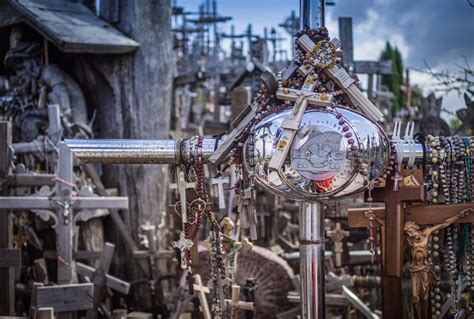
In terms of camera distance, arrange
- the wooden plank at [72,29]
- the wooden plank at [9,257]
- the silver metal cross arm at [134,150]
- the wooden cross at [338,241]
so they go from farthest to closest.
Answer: the wooden plank at [72,29] < the wooden cross at [338,241] < the wooden plank at [9,257] < the silver metal cross arm at [134,150]

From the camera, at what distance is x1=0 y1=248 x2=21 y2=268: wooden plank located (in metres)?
5.50

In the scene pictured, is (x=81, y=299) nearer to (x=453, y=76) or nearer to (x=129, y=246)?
(x=129, y=246)

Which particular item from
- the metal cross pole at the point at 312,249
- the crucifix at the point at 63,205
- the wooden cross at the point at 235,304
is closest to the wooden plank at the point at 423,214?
the metal cross pole at the point at 312,249

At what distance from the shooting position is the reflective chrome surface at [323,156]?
2893 millimetres

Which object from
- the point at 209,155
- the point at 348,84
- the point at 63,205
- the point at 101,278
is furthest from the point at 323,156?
the point at 101,278

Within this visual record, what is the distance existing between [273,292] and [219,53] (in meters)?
24.8

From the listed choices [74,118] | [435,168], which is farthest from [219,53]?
[435,168]

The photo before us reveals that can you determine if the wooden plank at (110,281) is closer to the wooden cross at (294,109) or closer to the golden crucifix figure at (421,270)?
the golden crucifix figure at (421,270)

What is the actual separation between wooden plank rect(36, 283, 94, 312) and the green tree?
19.5m

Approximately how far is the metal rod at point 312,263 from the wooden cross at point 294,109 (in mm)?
370

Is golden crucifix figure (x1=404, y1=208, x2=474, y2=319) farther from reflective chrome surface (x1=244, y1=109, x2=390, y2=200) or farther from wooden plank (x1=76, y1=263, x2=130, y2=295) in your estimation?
wooden plank (x1=76, y1=263, x2=130, y2=295)

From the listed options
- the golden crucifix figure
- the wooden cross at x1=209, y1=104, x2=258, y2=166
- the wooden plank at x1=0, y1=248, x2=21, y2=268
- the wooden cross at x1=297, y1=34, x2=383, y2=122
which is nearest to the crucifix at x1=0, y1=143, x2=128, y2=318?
the wooden plank at x1=0, y1=248, x2=21, y2=268

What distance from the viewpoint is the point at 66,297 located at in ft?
16.8

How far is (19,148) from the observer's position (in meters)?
7.38
